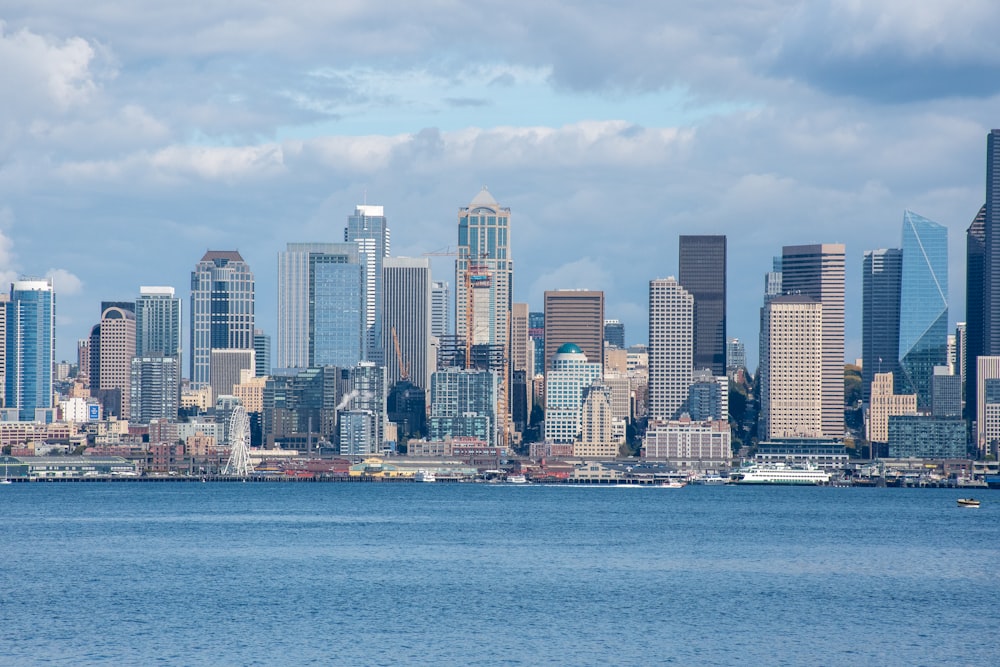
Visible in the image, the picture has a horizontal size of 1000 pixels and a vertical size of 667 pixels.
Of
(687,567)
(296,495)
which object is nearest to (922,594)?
(687,567)

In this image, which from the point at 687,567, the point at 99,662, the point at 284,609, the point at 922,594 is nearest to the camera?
the point at 99,662

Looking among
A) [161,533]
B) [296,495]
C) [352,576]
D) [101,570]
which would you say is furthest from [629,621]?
[296,495]

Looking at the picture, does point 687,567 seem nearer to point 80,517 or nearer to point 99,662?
point 99,662

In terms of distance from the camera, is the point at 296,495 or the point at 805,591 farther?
the point at 296,495

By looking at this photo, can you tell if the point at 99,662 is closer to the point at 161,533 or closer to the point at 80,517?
the point at 161,533

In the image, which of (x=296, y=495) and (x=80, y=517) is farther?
(x=296, y=495)

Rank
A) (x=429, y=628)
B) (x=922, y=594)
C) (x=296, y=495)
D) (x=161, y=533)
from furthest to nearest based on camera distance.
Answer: (x=296, y=495)
(x=161, y=533)
(x=922, y=594)
(x=429, y=628)
